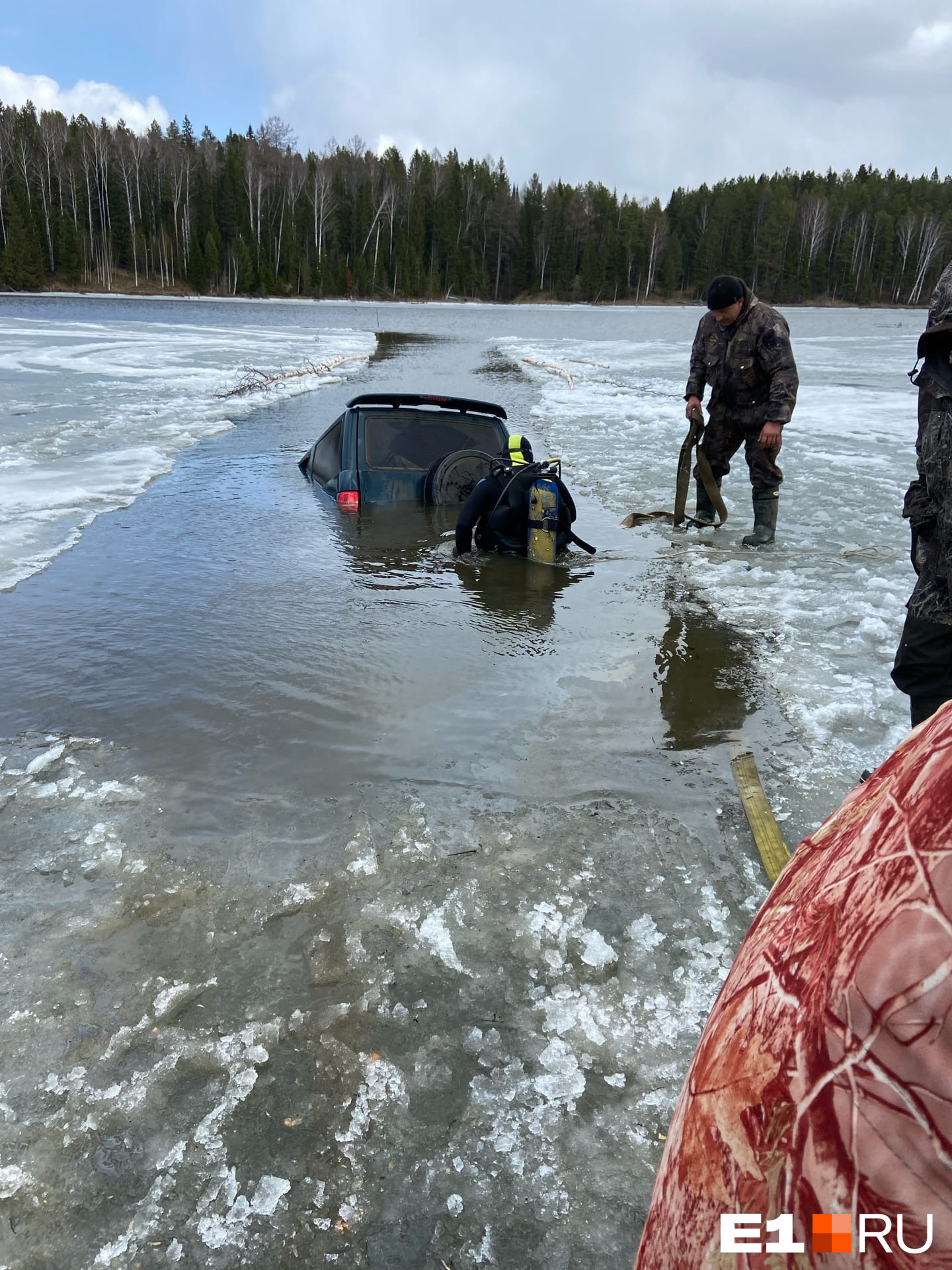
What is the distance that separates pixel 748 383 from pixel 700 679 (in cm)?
338

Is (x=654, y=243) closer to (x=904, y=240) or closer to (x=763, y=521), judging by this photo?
(x=904, y=240)

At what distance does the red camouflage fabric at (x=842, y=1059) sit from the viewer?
2.47ft

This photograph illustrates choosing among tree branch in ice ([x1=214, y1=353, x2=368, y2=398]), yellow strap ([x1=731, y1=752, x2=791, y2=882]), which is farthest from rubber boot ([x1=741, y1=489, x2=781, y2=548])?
tree branch in ice ([x1=214, y1=353, x2=368, y2=398])

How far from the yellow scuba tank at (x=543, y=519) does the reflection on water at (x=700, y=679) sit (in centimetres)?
134

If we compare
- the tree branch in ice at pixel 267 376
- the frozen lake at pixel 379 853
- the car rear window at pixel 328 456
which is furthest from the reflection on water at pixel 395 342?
the frozen lake at pixel 379 853

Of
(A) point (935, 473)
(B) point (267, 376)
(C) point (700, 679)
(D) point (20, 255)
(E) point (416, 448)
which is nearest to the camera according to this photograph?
(A) point (935, 473)

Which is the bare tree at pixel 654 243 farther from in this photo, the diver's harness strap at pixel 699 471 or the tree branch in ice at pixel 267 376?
the diver's harness strap at pixel 699 471

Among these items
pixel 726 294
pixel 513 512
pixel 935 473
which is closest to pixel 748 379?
pixel 726 294

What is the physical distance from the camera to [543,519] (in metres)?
6.54

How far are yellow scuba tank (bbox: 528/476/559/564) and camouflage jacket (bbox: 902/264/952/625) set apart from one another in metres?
3.86

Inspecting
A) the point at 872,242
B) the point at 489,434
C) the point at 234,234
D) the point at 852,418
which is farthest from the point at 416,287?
the point at 489,434

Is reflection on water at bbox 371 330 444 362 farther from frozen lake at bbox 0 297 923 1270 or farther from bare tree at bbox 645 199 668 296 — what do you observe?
bare tree at bbox 645 199 668 296

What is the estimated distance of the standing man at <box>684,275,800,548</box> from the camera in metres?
A: 6.48

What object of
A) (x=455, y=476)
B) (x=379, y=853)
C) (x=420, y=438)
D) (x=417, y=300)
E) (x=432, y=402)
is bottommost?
(x=379, y=853)
